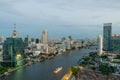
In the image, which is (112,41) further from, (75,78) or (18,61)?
(75,78)

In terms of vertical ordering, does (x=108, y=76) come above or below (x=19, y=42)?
below

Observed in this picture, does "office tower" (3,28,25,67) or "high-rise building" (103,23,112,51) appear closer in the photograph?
"office tower" (3,28,25,67)

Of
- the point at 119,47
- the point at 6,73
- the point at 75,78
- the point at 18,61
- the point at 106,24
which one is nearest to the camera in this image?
the point at 75,78

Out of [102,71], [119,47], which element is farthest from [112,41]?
[102,71]

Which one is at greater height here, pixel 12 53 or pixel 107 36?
pixel 107 36

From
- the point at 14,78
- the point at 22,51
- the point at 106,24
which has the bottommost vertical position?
the point at 14,78

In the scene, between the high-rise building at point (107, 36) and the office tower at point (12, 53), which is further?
the high-rise building at point (107, 36)

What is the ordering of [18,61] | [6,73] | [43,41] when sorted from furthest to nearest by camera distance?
[43,41], [18,61], [6,73]

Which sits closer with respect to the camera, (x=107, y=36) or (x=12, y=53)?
(x=12, y=53)
